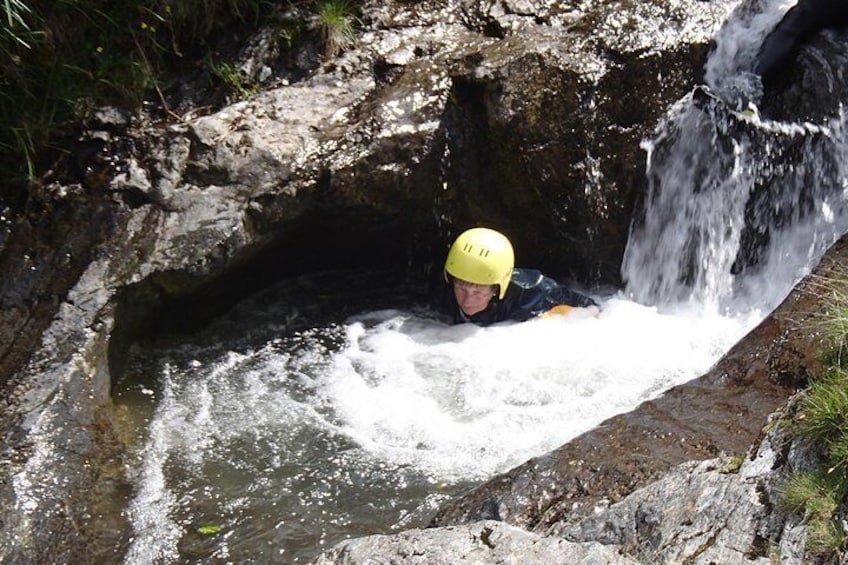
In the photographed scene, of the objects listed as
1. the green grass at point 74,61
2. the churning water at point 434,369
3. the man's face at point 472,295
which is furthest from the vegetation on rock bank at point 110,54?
the man's face at point 472,295

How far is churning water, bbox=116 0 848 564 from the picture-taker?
4.82 m

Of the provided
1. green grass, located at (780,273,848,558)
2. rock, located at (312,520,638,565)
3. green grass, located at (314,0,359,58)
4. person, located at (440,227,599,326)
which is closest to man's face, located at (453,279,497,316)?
person, located at (440,227,599,326)

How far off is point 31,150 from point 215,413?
222cm

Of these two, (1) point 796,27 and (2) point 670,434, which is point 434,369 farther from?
(1) point 796,27

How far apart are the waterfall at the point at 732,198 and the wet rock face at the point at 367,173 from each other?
0.72ft

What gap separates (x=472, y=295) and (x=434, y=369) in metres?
0.62

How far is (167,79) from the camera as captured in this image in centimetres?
678

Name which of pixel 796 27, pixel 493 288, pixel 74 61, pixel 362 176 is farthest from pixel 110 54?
pixel 796 27

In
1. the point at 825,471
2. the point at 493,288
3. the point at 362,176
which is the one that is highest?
the point at 362,176

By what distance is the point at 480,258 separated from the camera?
6113mm

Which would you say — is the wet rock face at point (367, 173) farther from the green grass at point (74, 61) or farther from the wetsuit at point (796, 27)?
the wetsuit at point (796, 27)

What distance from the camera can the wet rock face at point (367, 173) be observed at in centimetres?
568

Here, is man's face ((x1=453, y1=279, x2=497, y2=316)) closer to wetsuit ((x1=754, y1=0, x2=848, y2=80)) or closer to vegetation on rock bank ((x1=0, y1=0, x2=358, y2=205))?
vegetation on rock bank ((x1=0, y1=0, x2=358, y2=205))

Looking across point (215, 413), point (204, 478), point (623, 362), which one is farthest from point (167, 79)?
point (623, 362)
